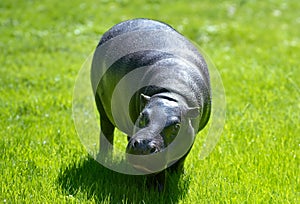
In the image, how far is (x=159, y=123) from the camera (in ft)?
12.6

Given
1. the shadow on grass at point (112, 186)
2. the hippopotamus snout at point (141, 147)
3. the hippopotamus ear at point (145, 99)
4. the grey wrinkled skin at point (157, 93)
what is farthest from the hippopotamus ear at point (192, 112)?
the shadow on grass at point (112, 186)

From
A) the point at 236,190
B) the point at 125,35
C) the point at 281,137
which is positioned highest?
the point at 125,35

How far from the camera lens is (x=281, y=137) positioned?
585cm

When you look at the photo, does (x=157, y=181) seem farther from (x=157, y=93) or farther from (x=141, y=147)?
(x=141, y=147)

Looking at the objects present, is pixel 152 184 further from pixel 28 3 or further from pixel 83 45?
pixel 28 3

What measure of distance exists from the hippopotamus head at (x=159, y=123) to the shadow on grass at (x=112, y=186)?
707 millimetres

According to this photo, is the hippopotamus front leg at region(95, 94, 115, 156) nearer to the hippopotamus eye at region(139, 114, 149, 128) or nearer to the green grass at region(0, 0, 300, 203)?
the green grass at region(0, 0, 300, 203)

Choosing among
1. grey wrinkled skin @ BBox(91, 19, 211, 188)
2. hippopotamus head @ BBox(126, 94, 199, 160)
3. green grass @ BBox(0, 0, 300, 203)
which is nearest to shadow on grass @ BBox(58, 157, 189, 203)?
green grass @ BBox(0, 0, 300, 203)

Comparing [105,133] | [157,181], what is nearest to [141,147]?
[157,181]

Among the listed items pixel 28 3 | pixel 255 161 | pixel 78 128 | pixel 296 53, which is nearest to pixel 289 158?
pixel 255 161

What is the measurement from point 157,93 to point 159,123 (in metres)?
0.45

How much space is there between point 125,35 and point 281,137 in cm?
209

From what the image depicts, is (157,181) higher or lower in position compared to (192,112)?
lower

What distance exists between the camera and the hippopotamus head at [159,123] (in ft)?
12.1
